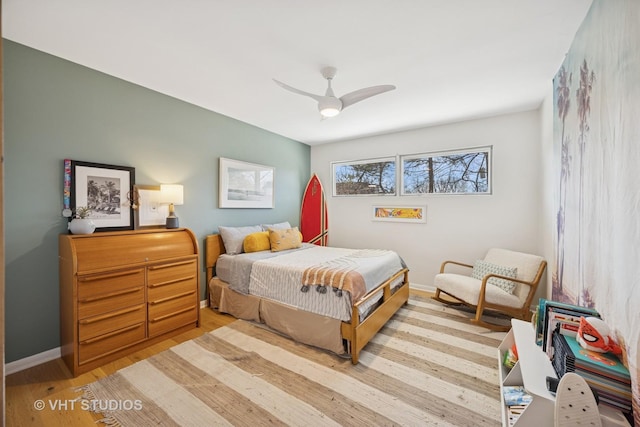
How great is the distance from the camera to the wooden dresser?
6.81ft

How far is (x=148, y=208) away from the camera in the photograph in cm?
288

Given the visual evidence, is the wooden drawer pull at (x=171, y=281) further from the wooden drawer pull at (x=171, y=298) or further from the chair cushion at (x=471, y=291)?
the chair cushion at (x=471, y=291)

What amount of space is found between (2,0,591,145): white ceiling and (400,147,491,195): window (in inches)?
35.0

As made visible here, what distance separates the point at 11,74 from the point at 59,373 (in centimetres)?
241

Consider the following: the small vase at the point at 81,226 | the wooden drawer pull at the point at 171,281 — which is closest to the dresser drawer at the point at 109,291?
the wooden drawer pull at the point at 171,281

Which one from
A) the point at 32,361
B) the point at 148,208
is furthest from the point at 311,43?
the point at 32,361

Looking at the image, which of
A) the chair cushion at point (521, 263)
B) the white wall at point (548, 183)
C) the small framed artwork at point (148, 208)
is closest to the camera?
the white wall at point (548, 183)

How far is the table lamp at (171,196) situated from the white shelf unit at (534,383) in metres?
3.21

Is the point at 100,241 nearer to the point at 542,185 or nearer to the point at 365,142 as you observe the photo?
the point at 365,142

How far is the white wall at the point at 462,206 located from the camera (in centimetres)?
346

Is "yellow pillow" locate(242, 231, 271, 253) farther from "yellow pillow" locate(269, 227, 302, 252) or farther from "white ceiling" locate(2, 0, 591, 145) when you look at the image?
"white ceiling" locate(2, 0, 591, 145)

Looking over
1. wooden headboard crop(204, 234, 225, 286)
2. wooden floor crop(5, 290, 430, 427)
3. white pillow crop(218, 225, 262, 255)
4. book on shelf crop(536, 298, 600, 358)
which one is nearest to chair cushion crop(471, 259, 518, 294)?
book on shelf crop(536, 298, 600, 358)

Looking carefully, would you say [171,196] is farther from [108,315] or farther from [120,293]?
[108,315]

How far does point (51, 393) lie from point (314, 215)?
3915 millimetres
